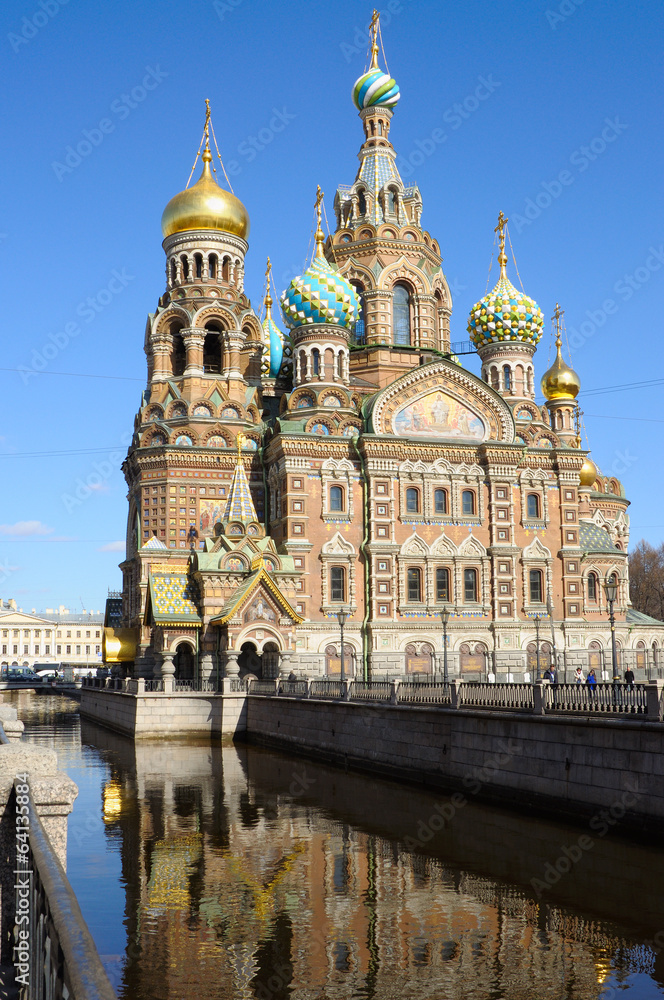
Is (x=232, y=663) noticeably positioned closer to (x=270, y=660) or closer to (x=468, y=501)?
(x=270, y=660)

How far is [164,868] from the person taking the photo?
1442 centimetres

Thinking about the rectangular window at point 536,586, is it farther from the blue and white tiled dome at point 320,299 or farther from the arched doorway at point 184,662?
the arched doorway at point 184,662

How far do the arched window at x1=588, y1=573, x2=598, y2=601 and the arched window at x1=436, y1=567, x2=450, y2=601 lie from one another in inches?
290

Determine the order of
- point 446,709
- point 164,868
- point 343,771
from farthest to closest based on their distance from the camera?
1. point 343,771
2. point 446,709
3. point 164,868

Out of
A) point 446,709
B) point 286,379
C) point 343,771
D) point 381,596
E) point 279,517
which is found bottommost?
point 343,771

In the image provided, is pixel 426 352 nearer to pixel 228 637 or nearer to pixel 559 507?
pixel 559 507

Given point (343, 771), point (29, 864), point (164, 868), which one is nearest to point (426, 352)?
point (343, 771)

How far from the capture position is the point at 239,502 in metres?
37.4

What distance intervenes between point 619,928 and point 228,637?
78.0ft

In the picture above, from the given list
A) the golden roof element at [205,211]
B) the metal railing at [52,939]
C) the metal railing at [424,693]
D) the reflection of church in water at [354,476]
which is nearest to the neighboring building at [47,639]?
the reflection of church in water at [354,476]

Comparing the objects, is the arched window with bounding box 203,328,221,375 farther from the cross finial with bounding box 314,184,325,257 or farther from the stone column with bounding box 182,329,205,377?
the cross finial with bounding box 314,184,325,257

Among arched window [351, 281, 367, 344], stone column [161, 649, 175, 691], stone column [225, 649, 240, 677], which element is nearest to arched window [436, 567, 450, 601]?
stone column [225, 649, 240, 677]

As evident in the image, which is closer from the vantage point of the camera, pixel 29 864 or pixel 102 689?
pixel 29 864

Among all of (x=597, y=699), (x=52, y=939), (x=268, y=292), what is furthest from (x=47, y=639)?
(x=52, y=939)
